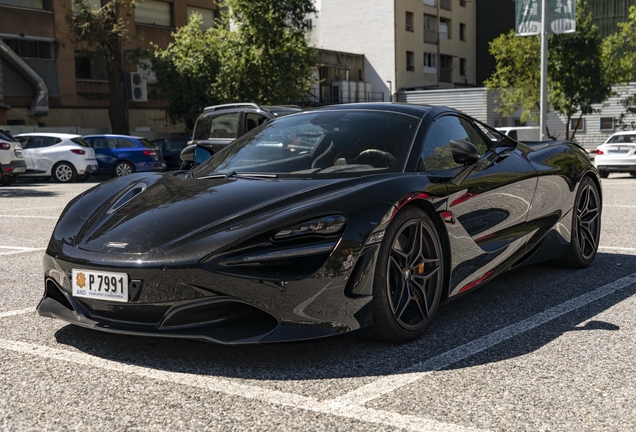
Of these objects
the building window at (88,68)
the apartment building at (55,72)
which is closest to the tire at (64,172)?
the apartment building at (55,72)

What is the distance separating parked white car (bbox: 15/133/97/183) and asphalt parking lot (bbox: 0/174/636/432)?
59.2ft

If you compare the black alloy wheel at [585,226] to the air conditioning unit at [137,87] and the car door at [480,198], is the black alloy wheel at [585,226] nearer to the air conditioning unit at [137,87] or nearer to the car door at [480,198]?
the car door at [480,198]

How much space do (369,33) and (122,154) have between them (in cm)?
3107

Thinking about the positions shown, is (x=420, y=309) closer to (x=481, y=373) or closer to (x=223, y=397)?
(x=481, y=373)

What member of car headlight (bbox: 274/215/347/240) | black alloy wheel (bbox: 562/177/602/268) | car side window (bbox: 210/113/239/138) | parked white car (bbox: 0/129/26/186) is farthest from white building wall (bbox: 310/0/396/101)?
car headlight (bbox: 274/215/347/240)

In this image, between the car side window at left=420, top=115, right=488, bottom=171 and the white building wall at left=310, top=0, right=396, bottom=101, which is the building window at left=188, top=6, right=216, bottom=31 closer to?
Answer: the white building wall at left=310, top=0, right=396, bottom=101

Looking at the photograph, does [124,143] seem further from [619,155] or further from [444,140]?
[444,140]

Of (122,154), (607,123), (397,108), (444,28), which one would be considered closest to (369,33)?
(444,28)

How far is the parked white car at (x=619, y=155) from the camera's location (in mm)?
21141

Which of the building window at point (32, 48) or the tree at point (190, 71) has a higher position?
the building window at point (32, 48)

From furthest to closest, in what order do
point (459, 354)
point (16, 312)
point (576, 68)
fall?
1. point (576, 68)
2. point (16, 312)
3. point (459, 354)

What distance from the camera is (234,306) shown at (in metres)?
3.52

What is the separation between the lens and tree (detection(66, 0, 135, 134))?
28883 mm

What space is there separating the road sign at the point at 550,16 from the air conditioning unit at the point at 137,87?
671 inches
